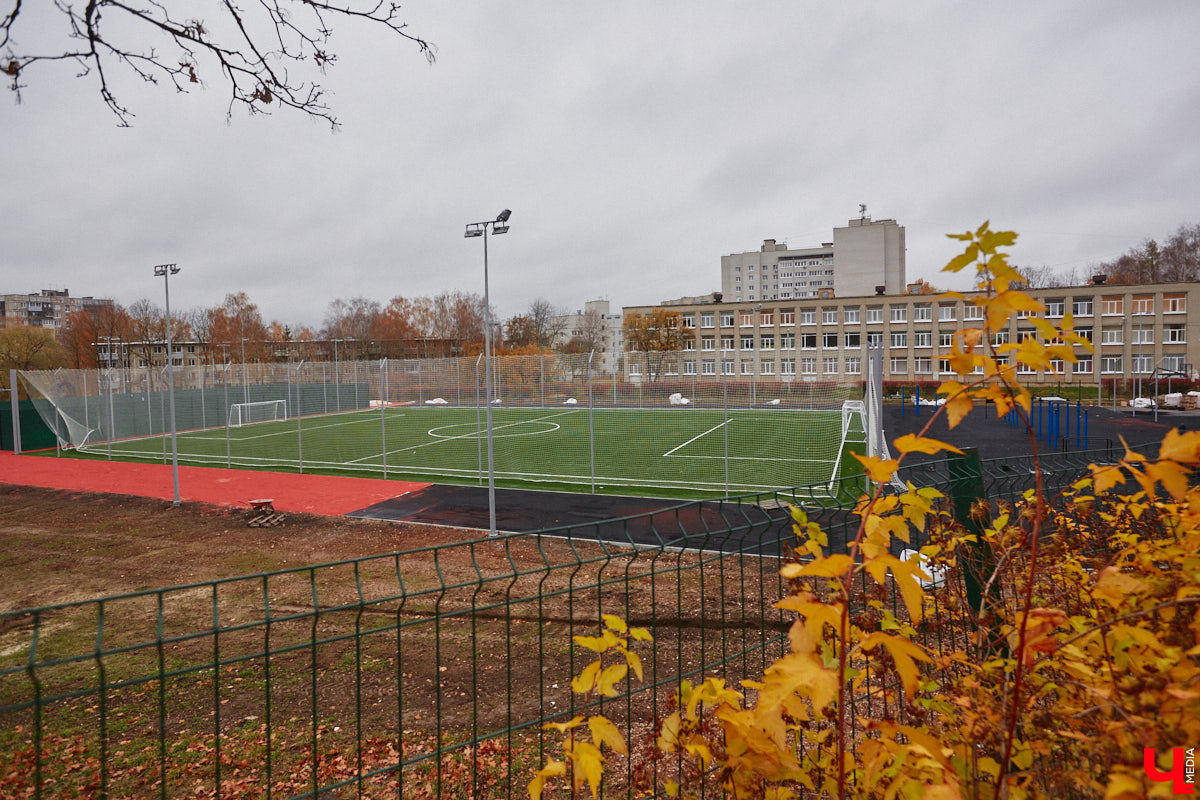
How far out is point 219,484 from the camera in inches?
696

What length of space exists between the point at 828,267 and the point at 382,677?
134 m

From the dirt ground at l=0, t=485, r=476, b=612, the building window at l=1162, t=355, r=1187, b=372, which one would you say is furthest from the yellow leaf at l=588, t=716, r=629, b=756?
the building window at l=1162, t=355, r=1187, b=372

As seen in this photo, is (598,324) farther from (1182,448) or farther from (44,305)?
(1182,448)

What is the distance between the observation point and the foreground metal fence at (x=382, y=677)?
341 centimetres

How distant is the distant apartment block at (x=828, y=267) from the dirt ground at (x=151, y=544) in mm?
70595

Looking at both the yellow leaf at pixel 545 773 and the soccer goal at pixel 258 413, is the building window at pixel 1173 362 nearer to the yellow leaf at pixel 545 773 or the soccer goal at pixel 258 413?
the soccer goal at pixel 258 413

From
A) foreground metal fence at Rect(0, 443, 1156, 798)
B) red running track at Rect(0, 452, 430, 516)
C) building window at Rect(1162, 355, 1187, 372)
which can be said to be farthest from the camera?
building window at Rect(1162, 355, 1187, 372)

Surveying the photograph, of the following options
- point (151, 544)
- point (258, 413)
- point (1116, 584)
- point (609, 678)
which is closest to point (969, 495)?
point (1116, 584)

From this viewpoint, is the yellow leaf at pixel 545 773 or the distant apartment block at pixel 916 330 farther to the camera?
the distant apartment block at pixel 916 330

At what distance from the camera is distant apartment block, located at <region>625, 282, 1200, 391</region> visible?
186 ft

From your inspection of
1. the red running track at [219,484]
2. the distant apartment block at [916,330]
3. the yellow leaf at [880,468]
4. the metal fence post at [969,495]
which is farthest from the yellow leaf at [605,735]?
the distant apartment block at [916,330]

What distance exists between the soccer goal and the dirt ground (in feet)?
59.2

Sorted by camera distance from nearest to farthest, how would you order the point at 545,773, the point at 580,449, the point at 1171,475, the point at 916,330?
the point at 1171,475
the point at 545,773
the point at 580,449
the point at 916,330

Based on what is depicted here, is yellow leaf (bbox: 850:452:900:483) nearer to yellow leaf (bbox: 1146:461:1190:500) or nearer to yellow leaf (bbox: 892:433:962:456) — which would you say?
yellow leaf (bbox: 892:433:962:456)
